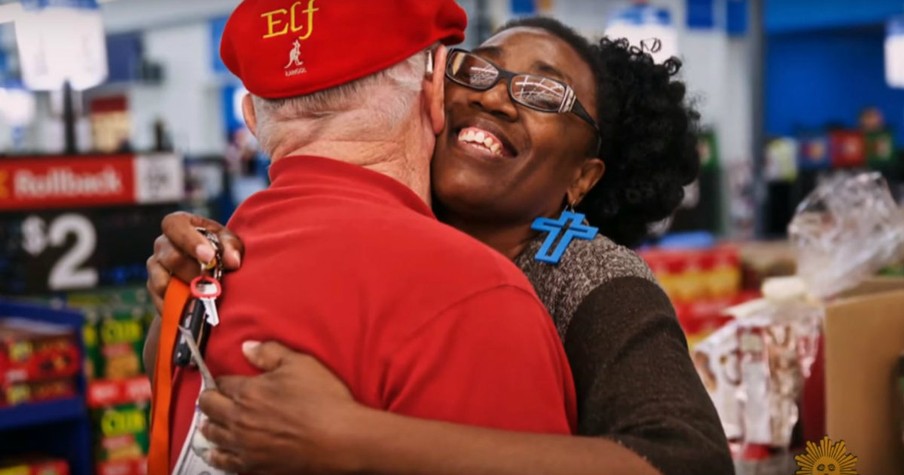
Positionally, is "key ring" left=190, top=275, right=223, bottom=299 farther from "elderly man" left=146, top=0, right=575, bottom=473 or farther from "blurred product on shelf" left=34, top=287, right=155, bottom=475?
"blurred product on shelf" left=34, top=287, right=155, bottom=475

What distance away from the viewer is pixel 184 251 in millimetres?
1646

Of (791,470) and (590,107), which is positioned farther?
(791,470)

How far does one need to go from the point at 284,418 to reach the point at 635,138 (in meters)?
1.04

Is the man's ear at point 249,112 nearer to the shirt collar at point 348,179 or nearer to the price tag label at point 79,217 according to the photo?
the shirt collar at point 348,179

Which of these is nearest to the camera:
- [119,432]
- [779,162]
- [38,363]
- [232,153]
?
[38,363]

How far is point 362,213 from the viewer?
1.45 metres

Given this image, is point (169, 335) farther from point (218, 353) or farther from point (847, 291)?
point (847, 291)

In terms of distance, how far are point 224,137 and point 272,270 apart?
1974 cm

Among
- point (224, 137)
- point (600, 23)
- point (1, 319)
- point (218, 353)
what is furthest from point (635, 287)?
point (224, 137)

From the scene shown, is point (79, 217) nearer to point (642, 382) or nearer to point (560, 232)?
point (560, 232)

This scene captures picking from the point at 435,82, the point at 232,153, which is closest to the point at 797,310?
the point at 435,82

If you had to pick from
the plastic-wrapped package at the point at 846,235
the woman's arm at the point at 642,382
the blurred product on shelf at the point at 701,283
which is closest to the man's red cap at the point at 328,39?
the woman's arm at the point at 642,382

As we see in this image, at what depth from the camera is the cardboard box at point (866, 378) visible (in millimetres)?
2430

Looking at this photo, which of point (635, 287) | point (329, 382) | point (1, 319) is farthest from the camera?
point (1, 319)
